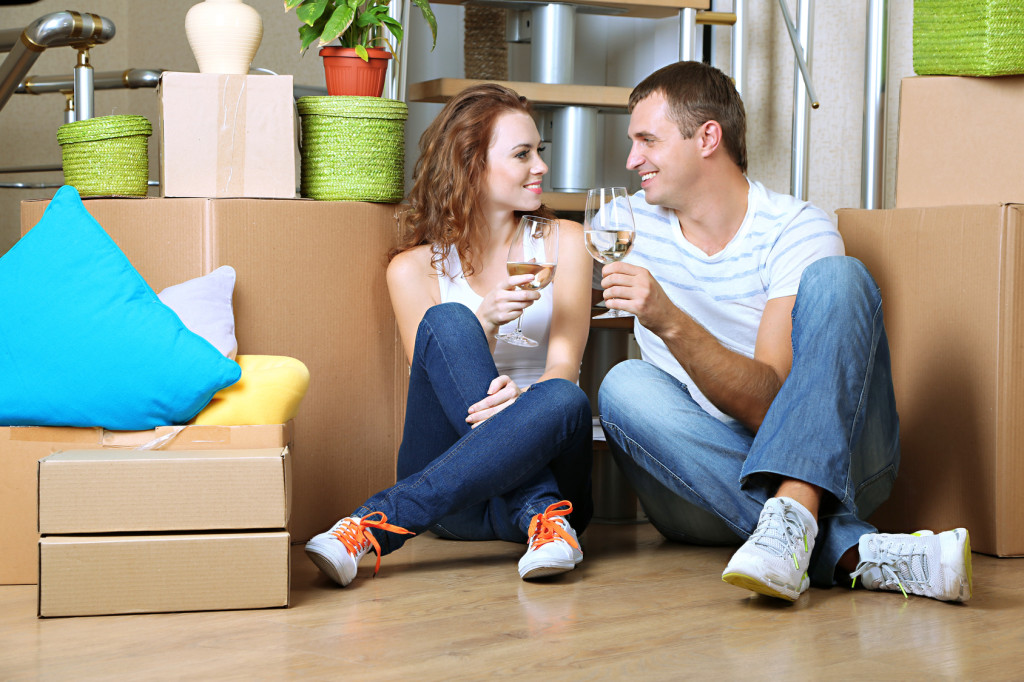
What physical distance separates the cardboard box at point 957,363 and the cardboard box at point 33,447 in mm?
1174

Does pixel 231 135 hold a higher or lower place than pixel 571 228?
higher

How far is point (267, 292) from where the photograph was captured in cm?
197

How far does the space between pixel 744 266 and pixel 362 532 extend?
2.68 ft

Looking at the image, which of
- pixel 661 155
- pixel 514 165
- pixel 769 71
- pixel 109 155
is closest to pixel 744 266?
pixel 661 155

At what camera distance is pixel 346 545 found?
159 centimetres

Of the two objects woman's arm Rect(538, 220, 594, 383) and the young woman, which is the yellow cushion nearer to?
the young woman

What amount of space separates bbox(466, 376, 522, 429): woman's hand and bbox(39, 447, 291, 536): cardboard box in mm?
346

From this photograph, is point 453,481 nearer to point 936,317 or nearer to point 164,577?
point 164,577

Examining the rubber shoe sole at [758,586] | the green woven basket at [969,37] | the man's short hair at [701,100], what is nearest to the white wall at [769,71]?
the green woven basket at [969,37]

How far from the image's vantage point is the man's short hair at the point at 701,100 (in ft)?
6.47

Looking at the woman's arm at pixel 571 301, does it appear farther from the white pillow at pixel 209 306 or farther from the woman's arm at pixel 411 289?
the white pillow at pixel 209 306

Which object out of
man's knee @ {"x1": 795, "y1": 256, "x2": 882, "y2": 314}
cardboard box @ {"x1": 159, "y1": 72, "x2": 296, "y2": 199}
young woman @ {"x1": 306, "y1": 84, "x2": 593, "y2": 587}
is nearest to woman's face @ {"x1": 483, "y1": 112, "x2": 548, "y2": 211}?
young woman @ {"x1": 306, "y1": 84, "x2": 593, "y2": 587}

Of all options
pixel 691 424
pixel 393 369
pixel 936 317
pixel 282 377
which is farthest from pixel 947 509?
pixel 282 377

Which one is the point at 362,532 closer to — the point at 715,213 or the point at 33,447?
the point at 33,447
